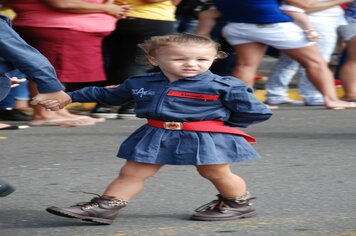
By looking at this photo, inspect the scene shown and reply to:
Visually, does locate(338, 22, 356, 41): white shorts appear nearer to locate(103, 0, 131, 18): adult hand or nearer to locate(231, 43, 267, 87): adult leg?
locate(231, 43, 267, 87): adult leg

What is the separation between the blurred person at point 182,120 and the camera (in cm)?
563

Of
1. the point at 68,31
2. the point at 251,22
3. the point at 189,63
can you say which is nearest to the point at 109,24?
the point at 68,31

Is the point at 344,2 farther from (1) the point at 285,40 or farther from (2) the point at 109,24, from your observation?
(2) the point at 109,24

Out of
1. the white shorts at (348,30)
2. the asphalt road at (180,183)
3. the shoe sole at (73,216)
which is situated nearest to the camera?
the shoe sole at (73,216)

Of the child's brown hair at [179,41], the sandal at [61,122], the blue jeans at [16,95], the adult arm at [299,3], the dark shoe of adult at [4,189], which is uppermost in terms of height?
the child's brown hair at [179,41]

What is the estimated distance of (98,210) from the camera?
567 centimetres

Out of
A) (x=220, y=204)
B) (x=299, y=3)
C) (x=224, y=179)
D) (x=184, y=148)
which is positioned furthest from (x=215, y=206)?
(x=299, y=3)

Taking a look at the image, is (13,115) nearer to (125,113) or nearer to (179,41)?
(125,113)

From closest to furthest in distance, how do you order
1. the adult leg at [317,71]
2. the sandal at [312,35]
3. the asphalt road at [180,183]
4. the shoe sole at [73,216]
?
the shoe sole at [73,216] < the asphalt road at [180,183] < the sandal at [312,35] < the adult leg at [317,71]

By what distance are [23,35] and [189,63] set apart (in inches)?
146

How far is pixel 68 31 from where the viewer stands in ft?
29.8

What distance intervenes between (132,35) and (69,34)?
0.79m

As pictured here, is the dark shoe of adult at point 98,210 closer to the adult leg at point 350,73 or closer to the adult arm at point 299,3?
the adult arm at point 299,3

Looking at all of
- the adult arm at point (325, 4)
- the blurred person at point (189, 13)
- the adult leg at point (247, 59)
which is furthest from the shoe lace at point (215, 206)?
the blurred person at point (189, 13)
